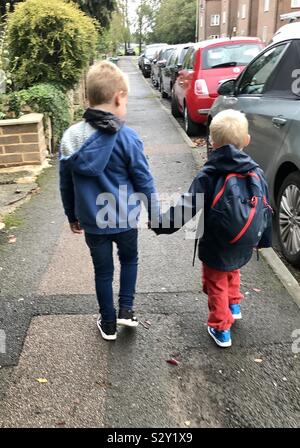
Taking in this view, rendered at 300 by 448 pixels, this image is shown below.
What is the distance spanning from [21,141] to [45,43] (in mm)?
2480

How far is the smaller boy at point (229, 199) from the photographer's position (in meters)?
2.62

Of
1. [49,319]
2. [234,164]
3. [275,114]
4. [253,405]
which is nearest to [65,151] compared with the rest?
[234,164]

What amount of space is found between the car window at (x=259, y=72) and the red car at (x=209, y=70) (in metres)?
3.56

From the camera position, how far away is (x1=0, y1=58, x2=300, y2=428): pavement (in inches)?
95.4

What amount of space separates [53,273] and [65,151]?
5.22 feet

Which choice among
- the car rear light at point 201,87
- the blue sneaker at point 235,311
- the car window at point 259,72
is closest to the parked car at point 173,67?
the car rear light at point 201,87

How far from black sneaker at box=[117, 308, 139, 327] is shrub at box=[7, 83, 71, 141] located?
532 centimetres

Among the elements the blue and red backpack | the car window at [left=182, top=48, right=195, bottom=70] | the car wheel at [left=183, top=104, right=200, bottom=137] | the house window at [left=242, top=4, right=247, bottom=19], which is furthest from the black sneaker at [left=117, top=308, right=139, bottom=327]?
the house window at [left=242, top=4, right=247, bottom=19]

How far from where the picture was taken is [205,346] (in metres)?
2.97

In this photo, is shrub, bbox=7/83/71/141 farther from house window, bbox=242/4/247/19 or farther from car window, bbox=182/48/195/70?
house window, bbox=242/4/247/19

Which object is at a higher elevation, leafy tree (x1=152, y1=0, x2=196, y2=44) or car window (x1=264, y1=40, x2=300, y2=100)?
leafy tree (x1=152, y1=0, x2=196, y2=44)

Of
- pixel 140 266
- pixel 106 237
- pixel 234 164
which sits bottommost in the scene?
pixel 140 266
